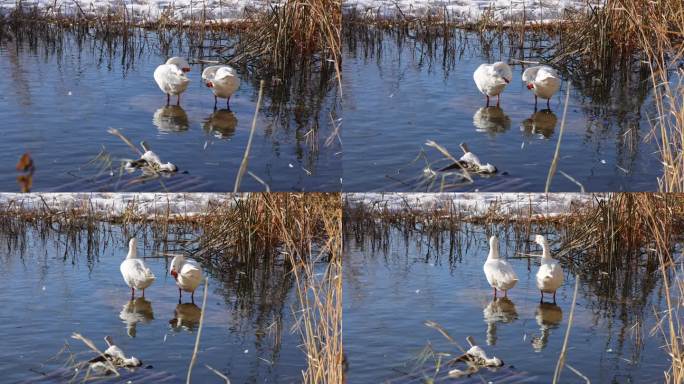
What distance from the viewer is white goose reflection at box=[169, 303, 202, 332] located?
3752 millimetres

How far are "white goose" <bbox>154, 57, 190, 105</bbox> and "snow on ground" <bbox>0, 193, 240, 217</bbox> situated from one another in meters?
0.36

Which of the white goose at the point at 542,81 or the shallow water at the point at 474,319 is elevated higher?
the white goose at the point at 542,81

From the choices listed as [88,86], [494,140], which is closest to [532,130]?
[494,140]

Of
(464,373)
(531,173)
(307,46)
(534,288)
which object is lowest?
(464,373)

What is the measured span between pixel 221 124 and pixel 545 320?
1.33 meters

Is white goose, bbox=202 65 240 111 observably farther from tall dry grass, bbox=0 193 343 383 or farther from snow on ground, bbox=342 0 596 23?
snow on ground, bbox=342 0 596 23

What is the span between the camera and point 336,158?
358cm

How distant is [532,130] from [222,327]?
51.3 inches

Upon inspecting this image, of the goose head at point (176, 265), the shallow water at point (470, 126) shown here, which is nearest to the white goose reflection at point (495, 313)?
the shallow water at point (470, 126)

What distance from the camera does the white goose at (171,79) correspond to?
3.77m

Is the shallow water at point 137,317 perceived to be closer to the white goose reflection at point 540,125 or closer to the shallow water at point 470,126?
the shallow water at point 470,126

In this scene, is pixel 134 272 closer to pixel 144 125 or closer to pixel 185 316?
pixel 185 316

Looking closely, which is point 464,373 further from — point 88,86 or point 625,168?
point 88,86

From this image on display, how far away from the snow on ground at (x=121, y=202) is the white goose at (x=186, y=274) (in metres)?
0.18
